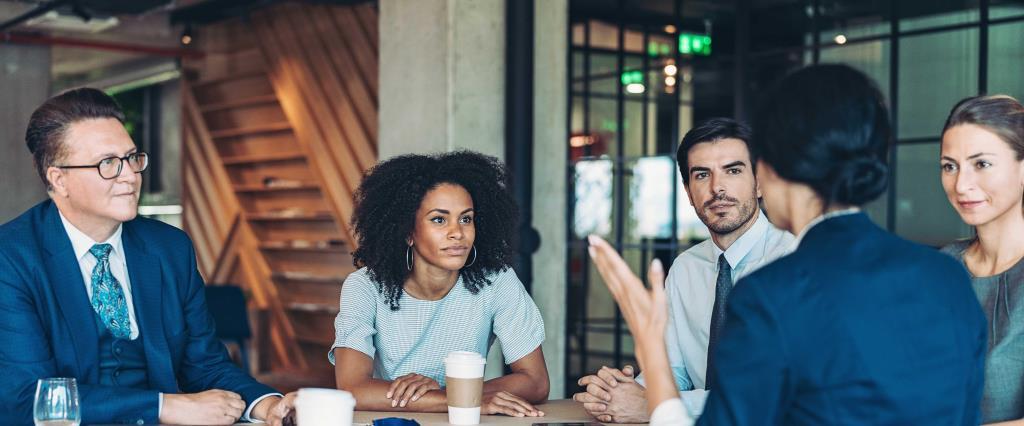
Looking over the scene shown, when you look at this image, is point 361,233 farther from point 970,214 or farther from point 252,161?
point 252,161

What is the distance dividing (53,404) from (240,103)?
792cm

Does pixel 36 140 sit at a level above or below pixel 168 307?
above

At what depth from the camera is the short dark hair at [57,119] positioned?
105 inches

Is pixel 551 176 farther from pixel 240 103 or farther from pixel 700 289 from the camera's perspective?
pixel 240 103

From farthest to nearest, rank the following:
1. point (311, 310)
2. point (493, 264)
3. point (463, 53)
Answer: point (311, 310) → point (463, 53) → point (493, 264)

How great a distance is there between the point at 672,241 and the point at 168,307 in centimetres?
418

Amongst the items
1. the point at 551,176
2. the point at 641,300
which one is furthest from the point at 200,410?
the point at 551,176

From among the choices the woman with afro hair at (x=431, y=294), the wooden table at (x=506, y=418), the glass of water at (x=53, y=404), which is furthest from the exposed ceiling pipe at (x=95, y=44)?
the glass of water at (x=53, y=404)

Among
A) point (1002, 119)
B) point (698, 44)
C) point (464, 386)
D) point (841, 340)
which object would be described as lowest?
point (464, 386)

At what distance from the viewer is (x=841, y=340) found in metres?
1.60

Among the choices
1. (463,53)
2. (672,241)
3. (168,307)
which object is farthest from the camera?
(672,241)

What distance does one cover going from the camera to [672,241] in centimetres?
657

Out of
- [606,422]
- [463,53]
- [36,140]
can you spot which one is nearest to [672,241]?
[463,53]

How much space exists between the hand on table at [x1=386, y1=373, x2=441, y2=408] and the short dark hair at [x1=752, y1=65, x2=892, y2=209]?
1368 mm
